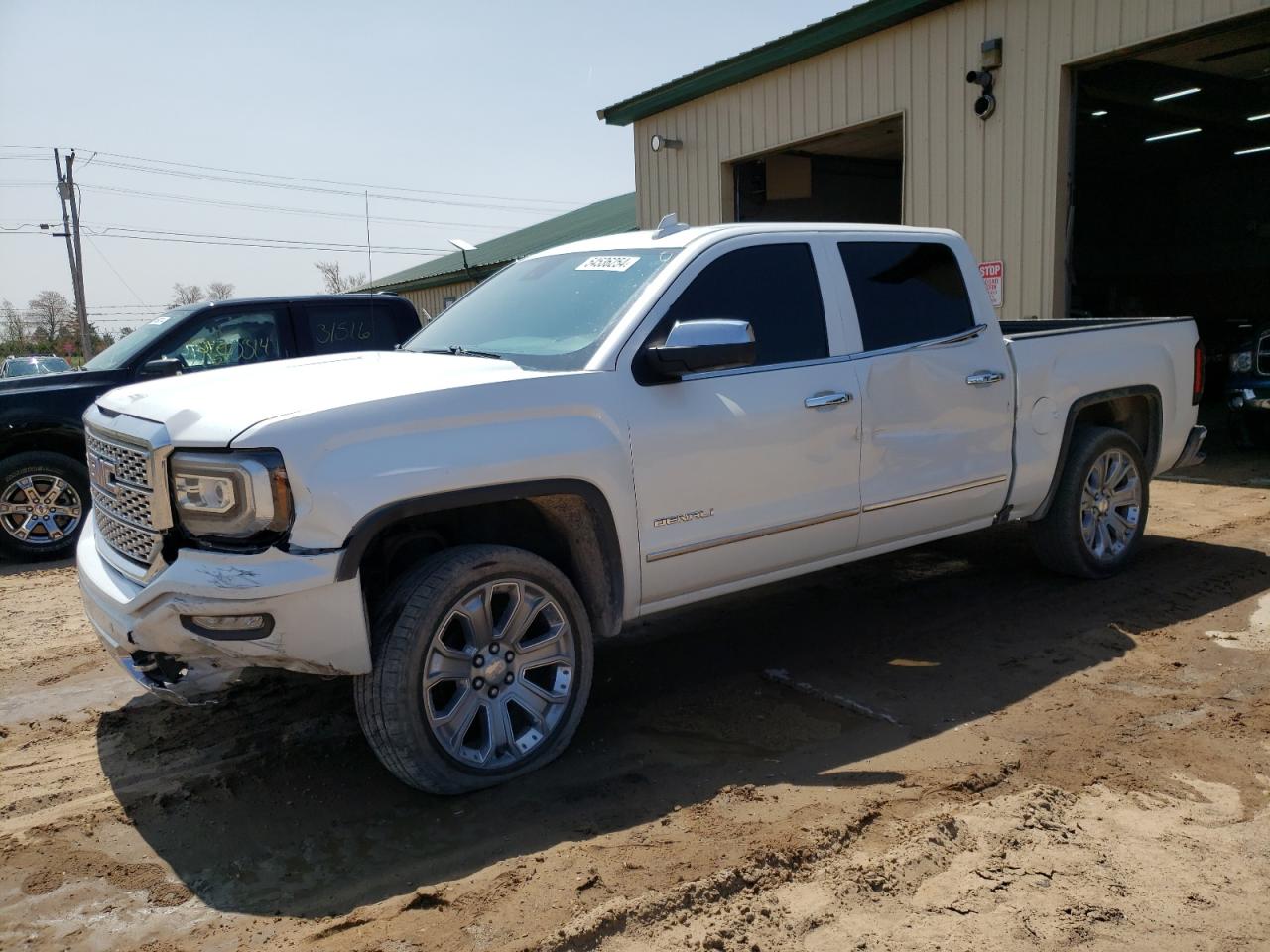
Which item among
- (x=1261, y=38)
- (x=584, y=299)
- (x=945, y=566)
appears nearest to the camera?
(x=584, y=299)

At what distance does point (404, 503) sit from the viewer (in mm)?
3270

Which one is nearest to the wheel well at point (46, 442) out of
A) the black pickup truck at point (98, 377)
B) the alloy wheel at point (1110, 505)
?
the black pickup truck at point (98, 377)

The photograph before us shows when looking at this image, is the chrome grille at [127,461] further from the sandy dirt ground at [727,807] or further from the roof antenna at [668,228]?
the roof antenna at [668,228]

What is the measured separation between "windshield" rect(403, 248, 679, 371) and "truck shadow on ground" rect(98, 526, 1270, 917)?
1.58 m

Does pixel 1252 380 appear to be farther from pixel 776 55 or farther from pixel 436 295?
pixel 436 295

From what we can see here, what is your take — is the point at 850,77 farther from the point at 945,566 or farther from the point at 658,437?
the point at 658,437

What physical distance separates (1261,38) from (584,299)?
38.0 feet

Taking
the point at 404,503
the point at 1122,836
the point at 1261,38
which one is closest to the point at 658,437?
the point at 404,503

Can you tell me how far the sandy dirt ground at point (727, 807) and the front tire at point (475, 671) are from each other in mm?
148

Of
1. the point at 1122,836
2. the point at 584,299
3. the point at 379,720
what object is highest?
the point at 584,299

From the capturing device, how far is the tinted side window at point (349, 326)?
830cm

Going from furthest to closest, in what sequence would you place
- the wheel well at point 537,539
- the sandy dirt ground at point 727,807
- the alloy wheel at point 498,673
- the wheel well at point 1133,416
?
the wheel well at point 1133,416
the wheel well at point 537,539
the alloy wheel at point 498,673
the sandy dirt ground at point 727,807

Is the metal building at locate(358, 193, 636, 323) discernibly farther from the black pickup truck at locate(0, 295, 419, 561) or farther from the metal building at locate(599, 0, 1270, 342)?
the black pickup truck at locate(0, 295, 419, 561)

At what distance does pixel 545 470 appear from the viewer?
357 cm
